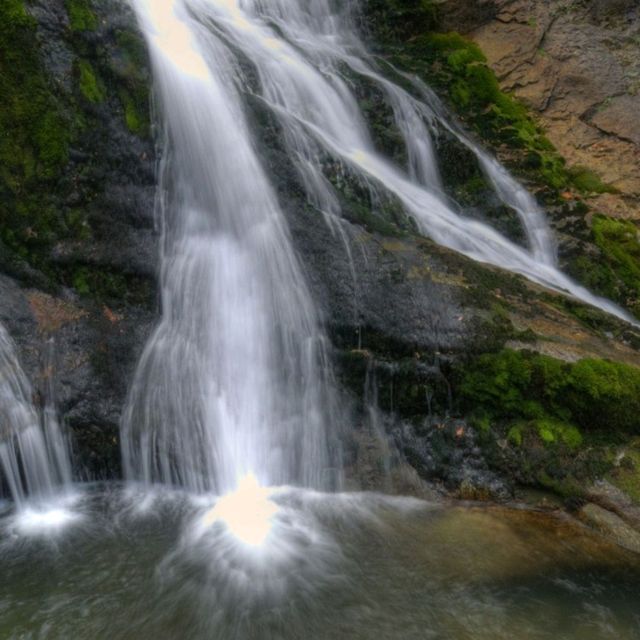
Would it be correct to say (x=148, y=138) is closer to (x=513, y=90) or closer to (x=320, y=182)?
(x=320, y=182)

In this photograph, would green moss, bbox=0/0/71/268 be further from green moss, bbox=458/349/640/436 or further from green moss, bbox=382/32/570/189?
green moss, bbox=382/32/570/189

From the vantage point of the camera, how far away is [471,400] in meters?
5.90

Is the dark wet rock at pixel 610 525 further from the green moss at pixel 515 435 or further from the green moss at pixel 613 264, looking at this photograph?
the green moss at pixel 613 264

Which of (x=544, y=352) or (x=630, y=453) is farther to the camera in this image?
(x=544, y=352)

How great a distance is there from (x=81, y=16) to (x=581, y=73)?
9538 mm

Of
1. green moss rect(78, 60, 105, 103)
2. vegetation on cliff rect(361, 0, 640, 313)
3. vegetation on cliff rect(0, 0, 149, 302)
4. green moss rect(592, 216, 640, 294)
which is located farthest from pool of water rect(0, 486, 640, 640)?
green moss rect(592, 216, 640, 294)

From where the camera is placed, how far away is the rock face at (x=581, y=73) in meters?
10.6

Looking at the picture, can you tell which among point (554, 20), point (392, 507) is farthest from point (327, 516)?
point (554, 20)

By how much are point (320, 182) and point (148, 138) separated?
2.12 meters

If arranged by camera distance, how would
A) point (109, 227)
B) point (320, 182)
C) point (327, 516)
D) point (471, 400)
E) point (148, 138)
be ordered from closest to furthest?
point (327, 516), point (471, 400), point (109, 227), point (148, 138), point (320, 182)

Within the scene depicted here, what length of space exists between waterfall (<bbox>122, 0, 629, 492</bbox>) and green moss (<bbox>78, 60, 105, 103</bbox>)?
0.74m

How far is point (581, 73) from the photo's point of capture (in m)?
11.5

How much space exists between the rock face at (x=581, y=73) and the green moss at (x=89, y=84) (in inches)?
325

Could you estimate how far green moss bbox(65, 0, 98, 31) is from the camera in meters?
6.64
